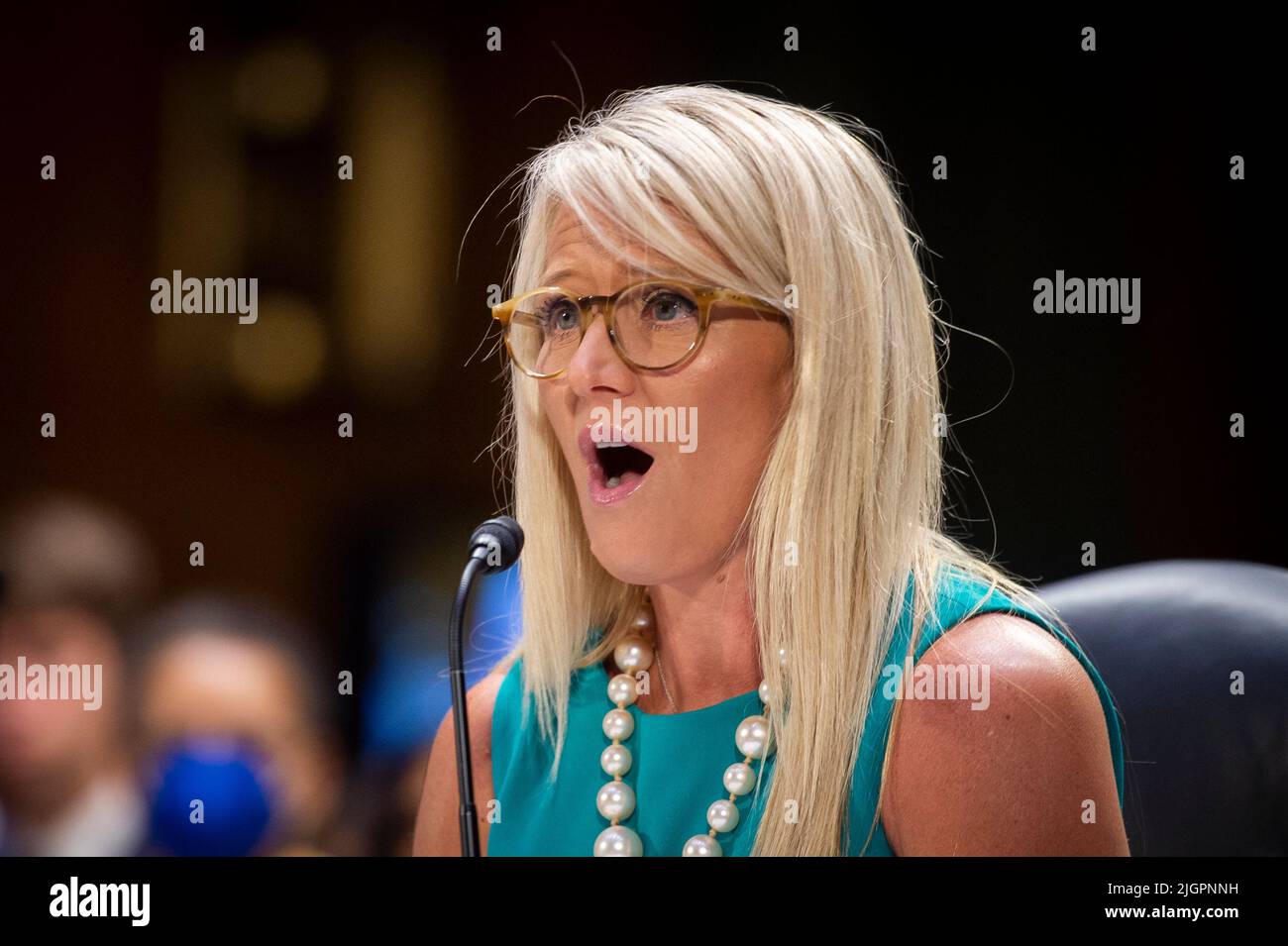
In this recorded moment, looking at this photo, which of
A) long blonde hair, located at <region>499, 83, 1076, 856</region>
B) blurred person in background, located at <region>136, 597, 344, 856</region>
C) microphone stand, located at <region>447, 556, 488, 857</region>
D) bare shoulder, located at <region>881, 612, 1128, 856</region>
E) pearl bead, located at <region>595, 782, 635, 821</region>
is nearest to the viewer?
microphone stand, located at <region>447, 556, 488, 857</region>

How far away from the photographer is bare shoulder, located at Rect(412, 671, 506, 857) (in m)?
1.97

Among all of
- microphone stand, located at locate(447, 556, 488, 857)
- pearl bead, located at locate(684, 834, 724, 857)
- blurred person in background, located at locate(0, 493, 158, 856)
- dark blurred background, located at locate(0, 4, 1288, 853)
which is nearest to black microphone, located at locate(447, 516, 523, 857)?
microphone stand, located at locate(447, 556, 488, 857)

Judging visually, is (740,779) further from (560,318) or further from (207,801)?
(207,801)

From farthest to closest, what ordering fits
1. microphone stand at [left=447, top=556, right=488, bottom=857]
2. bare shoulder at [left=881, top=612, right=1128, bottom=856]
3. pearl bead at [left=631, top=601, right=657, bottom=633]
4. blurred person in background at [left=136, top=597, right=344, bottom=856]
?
blurred person in background at [left=136, top=597, right=344, bottom=856] → pearl bead at [left=631, top=601, right=657, bottom=633] → bare shoulder at [left=881, top=612, right=1128, bottom=856] → microphone stand at [left=447, top=556, right=488, bottom=857]

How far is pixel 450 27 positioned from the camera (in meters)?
2.16

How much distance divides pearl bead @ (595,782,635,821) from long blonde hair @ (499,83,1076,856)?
197 mm

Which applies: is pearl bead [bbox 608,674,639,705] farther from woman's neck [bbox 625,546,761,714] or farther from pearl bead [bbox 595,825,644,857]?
pearl bead [bbox 595,825,644,857]

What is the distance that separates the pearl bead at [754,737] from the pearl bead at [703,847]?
13cm

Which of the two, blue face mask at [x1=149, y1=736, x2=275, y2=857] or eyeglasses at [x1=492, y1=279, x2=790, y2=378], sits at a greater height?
eyeglasses at [x1=492, y1=279, x2=790, y2=378]

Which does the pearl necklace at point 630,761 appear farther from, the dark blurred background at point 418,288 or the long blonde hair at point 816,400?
the dark blurred background at point 418,288

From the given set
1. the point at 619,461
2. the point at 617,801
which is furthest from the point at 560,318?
the point at 617,801

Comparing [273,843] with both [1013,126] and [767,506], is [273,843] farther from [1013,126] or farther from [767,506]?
[1013,126]

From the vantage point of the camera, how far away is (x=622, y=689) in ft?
6.17

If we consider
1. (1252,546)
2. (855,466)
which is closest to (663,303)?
(855,466)
